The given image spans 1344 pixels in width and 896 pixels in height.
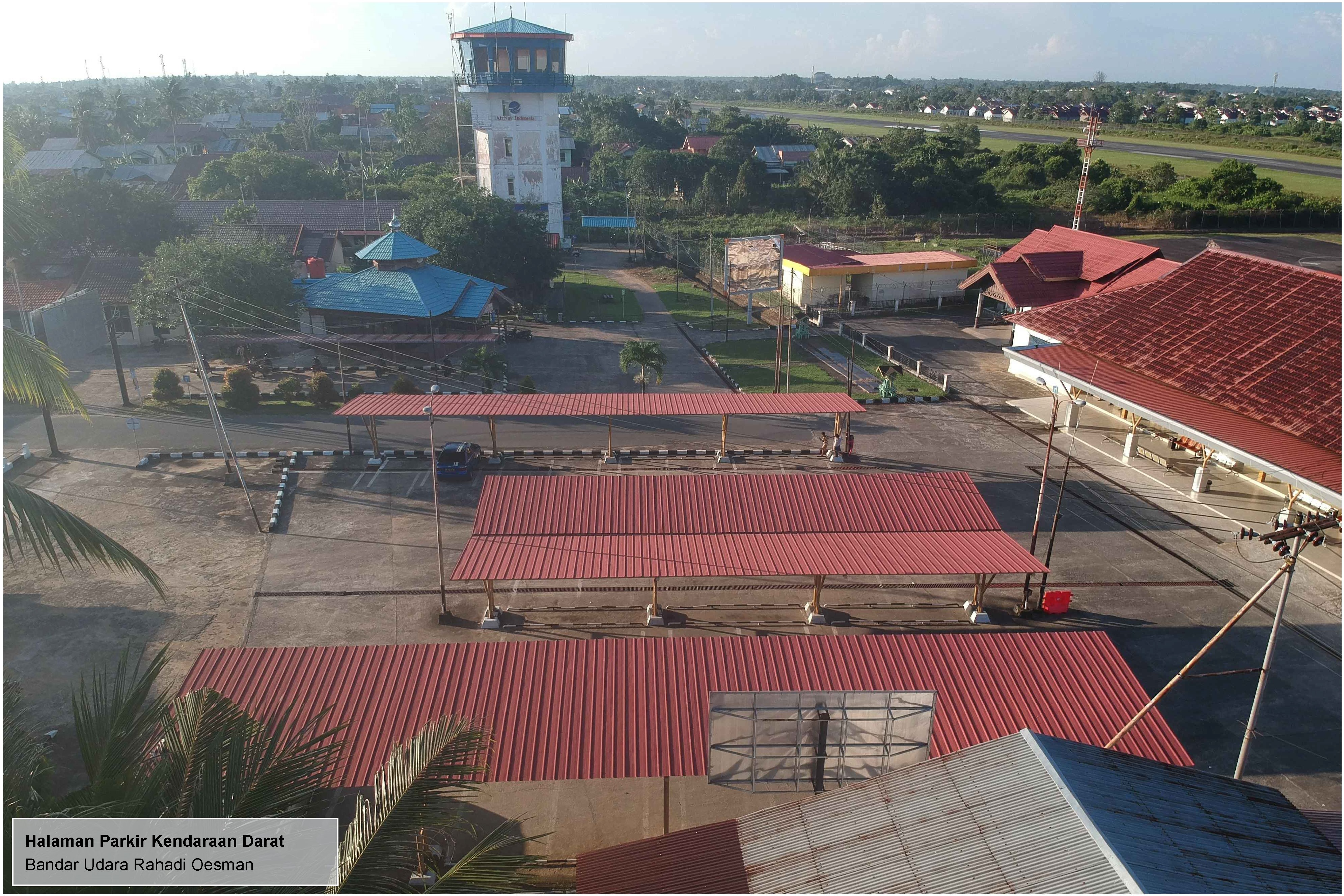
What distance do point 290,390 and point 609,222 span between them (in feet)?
138

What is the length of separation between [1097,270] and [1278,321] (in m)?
15.7

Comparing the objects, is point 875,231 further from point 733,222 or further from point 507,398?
point 507,398

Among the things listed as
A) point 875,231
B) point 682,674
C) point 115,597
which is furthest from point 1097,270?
point 115,597

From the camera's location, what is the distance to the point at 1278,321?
97.7 feet

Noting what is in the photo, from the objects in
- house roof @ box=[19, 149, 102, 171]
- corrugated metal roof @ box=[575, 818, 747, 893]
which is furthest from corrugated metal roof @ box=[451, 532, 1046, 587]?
house roof @ box=[19, 149, 102, 171]

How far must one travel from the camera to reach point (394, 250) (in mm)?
43594

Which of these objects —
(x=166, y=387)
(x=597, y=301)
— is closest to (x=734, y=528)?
(x=166, y=387)

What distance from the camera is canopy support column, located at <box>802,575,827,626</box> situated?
21.4 meters

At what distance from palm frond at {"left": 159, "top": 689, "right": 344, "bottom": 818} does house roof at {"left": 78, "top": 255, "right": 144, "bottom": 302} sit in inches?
1674

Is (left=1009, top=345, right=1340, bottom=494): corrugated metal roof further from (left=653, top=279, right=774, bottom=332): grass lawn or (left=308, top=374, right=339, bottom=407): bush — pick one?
(left=308, top=374, right=339, bottom=407): bush

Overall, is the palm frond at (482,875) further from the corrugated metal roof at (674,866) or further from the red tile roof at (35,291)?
the red tile roof at (35,291)

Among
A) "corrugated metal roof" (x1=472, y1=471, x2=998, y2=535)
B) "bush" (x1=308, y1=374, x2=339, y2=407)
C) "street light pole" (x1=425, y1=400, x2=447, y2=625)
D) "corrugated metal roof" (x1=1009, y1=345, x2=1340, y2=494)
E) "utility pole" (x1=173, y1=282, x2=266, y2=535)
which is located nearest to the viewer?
"street light pole" (x1=425, y1=400, x2=447, y2=625)

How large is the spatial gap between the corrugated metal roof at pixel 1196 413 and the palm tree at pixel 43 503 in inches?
1043

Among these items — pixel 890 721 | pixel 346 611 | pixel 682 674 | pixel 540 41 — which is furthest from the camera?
pixel 540 41
